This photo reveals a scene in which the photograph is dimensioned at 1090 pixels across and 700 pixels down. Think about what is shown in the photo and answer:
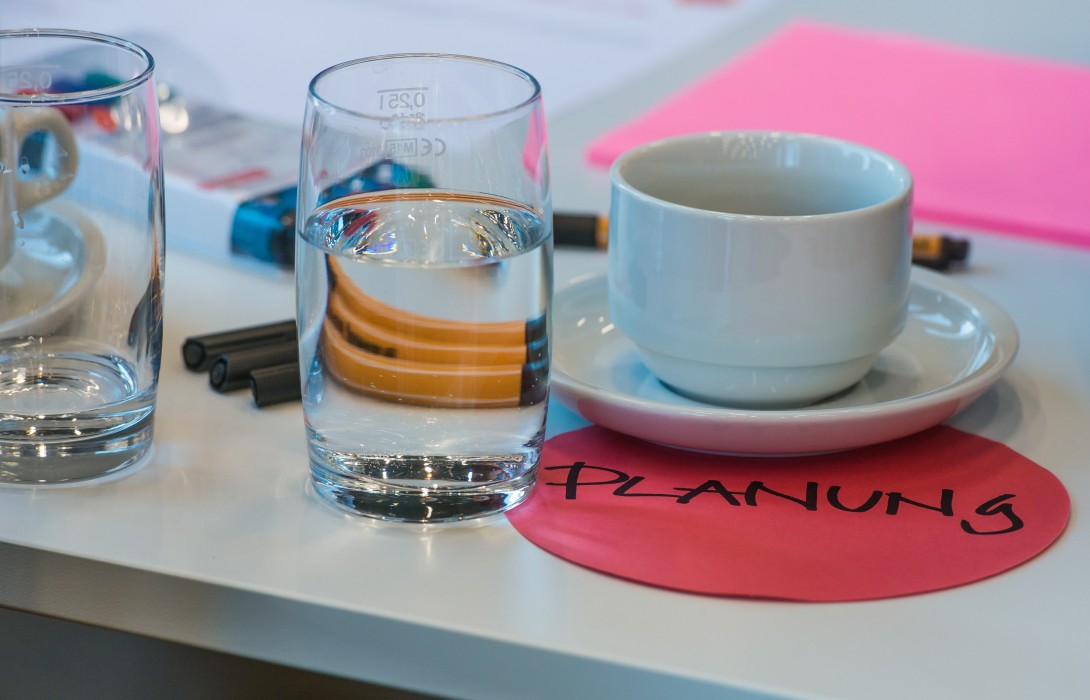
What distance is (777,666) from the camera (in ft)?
1.22

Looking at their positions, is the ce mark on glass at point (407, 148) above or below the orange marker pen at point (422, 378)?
above

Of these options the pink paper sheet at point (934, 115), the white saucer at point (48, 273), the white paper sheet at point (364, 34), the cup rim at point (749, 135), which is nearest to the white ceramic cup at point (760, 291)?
the cup rim at point (749, 135)

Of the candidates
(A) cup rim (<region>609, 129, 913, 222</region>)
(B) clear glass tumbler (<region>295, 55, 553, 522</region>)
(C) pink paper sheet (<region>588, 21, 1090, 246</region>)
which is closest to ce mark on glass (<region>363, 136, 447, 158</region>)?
(B) clear glass tumbler (<region>295, 55, 553, 522</region>)

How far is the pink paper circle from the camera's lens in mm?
422

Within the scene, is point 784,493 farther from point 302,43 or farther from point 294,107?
point 302,43

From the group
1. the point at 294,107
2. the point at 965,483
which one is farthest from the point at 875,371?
the point at 294,107

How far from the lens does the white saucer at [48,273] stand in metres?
0.47

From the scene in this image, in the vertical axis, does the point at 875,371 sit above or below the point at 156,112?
below

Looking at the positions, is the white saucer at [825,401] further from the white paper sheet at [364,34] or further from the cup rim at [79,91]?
the white paper sheet at [364,34]

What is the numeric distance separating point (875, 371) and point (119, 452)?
0.33 m

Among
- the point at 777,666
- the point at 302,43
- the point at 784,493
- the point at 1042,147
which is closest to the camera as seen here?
the point at 777,666

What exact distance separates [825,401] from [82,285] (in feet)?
1.00

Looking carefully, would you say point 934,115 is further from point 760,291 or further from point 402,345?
point 402,345

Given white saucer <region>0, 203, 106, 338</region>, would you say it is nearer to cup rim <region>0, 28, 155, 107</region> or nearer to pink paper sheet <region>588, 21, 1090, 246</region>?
cup rim <region>0, 28, 155, 107</region>
